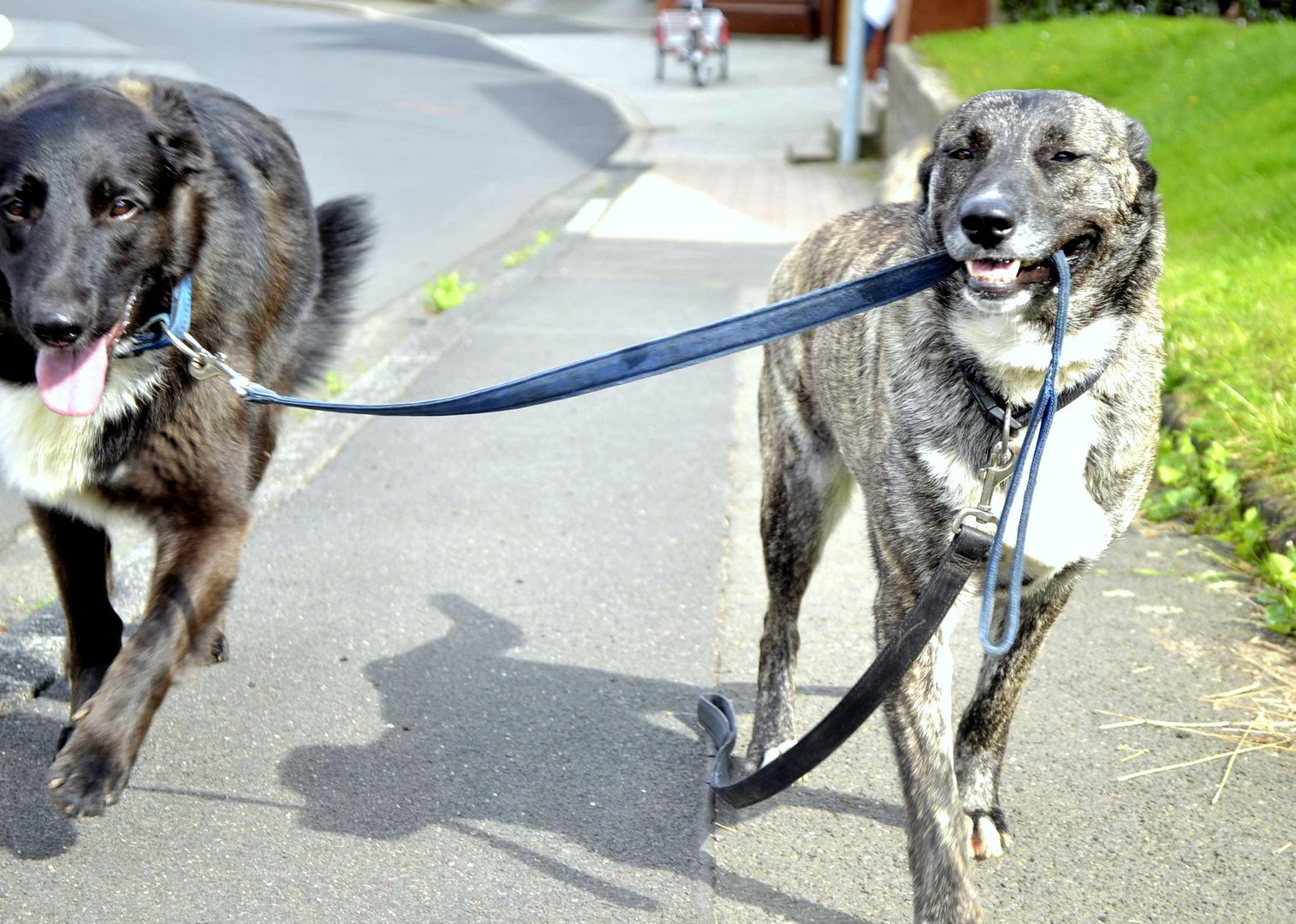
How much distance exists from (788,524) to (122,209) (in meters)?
1.80

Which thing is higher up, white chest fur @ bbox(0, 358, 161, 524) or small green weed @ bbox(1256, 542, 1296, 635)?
white chest fur @ bbox(0, 358, 161, 524)

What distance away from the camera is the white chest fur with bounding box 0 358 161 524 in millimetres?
3104

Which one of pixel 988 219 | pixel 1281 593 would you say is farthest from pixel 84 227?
pixel 1281 593

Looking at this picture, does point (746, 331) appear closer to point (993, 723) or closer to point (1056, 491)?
point (1056, 491)

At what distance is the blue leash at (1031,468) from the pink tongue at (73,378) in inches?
76.7

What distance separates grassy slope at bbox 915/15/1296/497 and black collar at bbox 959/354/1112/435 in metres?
2.24

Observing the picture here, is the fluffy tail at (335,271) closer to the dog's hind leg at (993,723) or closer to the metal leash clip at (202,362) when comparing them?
the metal leash clip at (202,362)

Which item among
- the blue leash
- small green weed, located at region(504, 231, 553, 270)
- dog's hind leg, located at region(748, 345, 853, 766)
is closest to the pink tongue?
dog's hind leg, located at region(748, 345, 853, 766)

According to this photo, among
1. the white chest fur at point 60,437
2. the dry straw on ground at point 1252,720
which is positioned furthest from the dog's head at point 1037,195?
the white chest fur at point 60,437

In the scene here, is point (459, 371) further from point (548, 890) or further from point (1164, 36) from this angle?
point (1164, 36)

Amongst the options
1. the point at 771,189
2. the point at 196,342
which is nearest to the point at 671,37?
the point at 771,189

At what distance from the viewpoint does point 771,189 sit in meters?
13.2

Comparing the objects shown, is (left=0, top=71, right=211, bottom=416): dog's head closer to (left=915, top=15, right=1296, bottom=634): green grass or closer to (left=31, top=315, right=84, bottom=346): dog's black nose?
(left=31, top=315, right=84, bottom=346): dog's black nose

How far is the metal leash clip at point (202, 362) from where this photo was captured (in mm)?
3102
